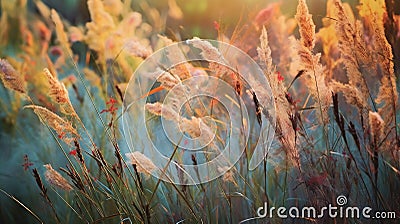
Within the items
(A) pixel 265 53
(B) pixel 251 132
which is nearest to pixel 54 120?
(A) pixel 265 53

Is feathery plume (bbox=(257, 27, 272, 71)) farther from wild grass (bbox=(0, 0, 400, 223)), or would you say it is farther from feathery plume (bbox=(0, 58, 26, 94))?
feathery plume (bbox=(0, 58, 26, 94))

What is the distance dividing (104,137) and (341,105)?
2.18ft

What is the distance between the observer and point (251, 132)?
1.60m

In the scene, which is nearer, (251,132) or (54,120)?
(54,120)

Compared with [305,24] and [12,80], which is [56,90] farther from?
[305,24]

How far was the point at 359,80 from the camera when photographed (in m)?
1.22

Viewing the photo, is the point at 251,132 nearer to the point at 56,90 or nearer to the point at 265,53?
the point at 265,53

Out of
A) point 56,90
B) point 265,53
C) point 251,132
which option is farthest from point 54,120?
point 251,132

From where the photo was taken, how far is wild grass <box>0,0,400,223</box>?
1182 mm

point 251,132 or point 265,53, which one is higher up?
point 265,53

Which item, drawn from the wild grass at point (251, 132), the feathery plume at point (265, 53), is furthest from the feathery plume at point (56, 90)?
the feathery plume at point (265, 53)

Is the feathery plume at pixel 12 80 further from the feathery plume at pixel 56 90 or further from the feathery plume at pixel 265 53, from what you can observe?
the feathery plume at pixel 265 53

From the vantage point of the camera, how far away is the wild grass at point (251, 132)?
1182mm

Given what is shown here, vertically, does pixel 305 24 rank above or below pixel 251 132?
above
